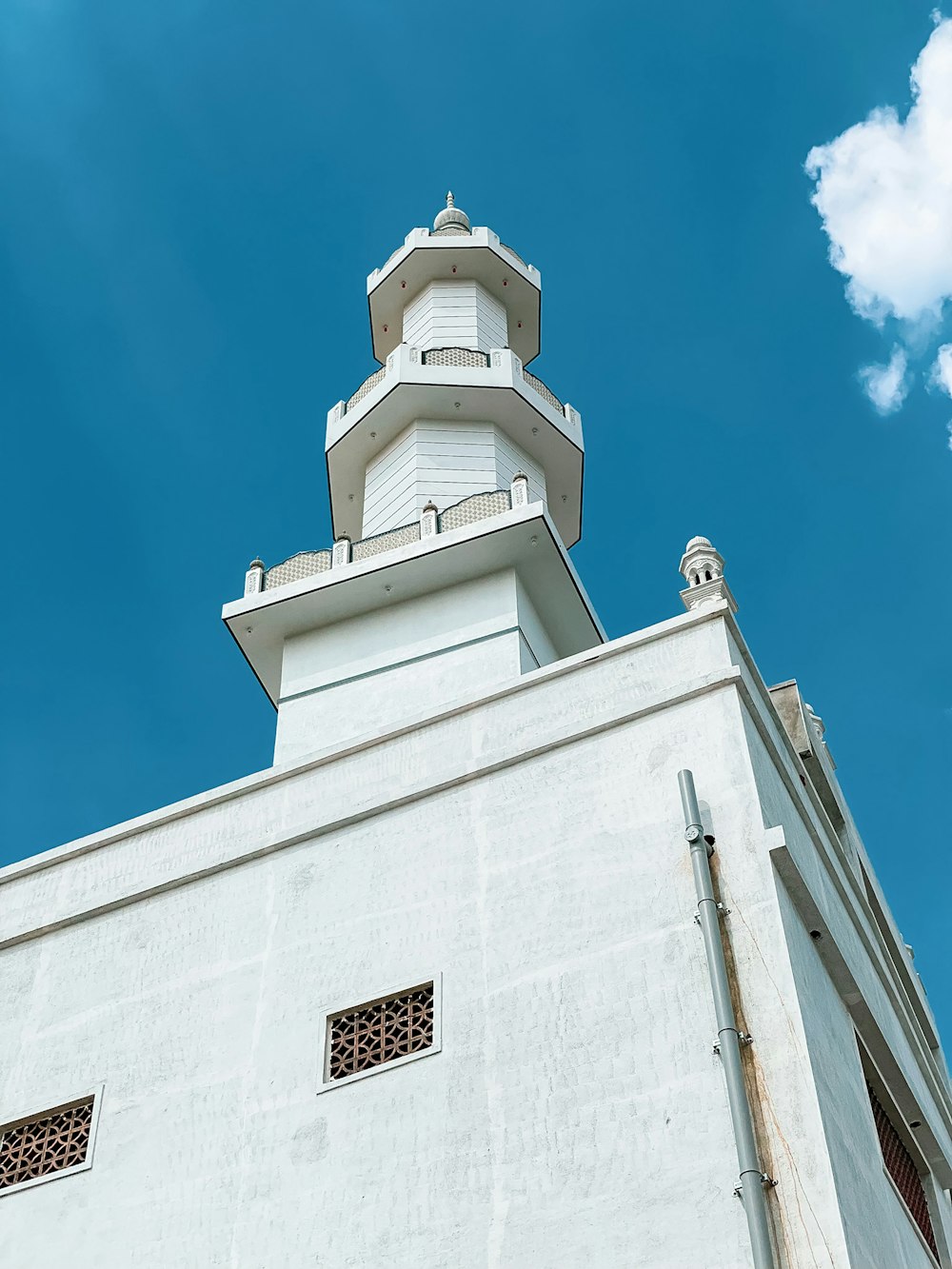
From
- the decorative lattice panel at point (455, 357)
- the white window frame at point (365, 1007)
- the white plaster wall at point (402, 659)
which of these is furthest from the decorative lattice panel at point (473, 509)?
the white window frame at point (365, 1007)

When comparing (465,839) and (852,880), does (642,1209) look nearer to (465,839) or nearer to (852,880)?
(465,839)

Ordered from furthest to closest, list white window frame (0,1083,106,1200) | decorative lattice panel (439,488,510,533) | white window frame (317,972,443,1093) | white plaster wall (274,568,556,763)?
decorative lattice panel (439,488,510,533) → white plaster wall (274,568,556,763) → white window frame (0,1083,106,1200) → white window frame (317,972,443,1093)

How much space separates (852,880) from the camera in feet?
41.6

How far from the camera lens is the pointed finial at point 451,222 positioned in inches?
969

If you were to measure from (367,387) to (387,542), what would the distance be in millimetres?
4204

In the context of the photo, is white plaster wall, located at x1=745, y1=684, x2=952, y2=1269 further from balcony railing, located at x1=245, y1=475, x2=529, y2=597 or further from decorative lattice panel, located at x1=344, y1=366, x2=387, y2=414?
decorative lattice panel, located at x1=344, y1=366, x2=387, y2=414

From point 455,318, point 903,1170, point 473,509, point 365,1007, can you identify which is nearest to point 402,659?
point 473,509

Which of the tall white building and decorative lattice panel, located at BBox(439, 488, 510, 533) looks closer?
the tall white building

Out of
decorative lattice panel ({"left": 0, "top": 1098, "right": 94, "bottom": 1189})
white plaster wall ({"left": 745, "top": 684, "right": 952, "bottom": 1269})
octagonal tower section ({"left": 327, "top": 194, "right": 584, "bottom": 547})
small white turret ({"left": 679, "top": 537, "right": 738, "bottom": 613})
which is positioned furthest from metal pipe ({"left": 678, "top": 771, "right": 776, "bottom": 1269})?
octagonal tower section ({"left": 327, "top": 194, "right": 584, "bottom": 547})

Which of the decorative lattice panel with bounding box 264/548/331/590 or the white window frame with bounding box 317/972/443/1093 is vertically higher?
the decorative lattice panel with bounding box 264/548/331/590

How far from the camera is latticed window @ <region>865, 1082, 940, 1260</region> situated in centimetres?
1064

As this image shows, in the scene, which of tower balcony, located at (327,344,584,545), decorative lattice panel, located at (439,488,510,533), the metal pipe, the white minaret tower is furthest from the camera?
tower balcony, located at (327,344,584,545)

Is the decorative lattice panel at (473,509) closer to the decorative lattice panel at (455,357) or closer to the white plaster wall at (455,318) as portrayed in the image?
the decorative lattice panel at (455,357)

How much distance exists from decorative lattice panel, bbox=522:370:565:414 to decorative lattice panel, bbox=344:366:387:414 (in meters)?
1.93
